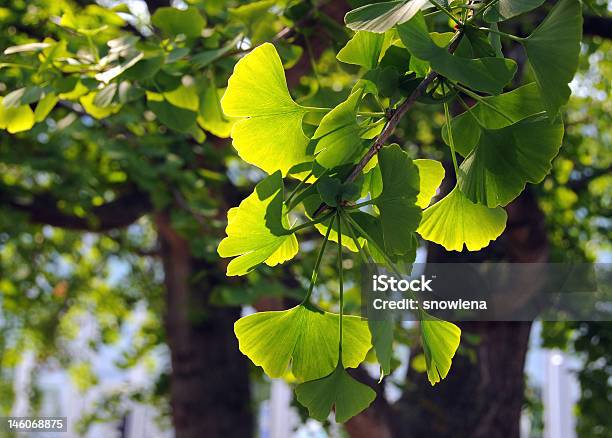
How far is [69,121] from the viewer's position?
1121 millimetres

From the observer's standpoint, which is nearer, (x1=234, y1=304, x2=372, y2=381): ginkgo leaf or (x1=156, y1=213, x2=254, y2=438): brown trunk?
(x1=234, y1=304, x2=372, y2=381): ginkgo leaf

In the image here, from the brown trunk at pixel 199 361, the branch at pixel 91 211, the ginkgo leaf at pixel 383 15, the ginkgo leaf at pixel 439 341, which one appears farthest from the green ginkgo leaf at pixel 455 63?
the brown trunk at pixel 199 361

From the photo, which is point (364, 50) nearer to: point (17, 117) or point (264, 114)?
point (264, 114)

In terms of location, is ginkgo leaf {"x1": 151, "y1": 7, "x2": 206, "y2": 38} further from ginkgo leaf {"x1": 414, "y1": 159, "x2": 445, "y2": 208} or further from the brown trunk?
the brown trunk

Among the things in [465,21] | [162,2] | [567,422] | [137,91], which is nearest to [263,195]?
[465,21]

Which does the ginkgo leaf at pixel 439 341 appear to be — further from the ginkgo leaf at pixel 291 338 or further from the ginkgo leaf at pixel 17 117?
the ginkgo leaf at pixel 17 117

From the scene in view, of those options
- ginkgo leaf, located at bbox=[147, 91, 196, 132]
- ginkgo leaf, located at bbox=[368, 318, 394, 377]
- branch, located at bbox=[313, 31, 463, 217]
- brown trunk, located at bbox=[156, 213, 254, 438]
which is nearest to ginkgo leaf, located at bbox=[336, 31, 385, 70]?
branch, located at bbox=[313, 31, 463, 217]

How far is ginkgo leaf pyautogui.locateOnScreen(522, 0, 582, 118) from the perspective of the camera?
348 mm

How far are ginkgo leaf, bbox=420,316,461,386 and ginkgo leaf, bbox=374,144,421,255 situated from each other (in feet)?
0.16

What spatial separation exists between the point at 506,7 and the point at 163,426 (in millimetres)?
3147

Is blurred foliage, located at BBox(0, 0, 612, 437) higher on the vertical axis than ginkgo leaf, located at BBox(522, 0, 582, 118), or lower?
higher

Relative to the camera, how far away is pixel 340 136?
379mm

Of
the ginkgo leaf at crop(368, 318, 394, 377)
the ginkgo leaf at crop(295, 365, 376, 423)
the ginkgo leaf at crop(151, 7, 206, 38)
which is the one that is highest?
the ginkgo leaf at crop(151, 7, 206, 38)

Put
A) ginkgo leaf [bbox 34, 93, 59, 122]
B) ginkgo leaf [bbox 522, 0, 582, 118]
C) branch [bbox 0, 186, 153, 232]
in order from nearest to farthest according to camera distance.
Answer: ginkgo leaf [bbox 522, 0, 582, 118] → ginkgo leaf [bbox 34, 93, 59, 122] → branch [bbox 0, 186, 153, 232]
